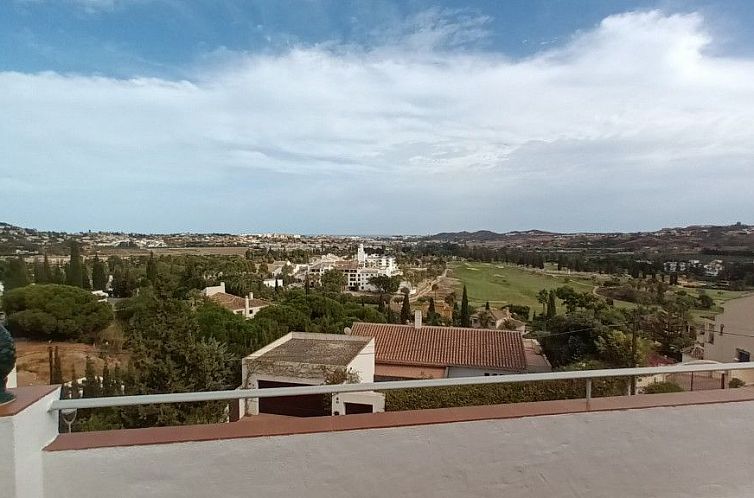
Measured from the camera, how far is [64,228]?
1850 centimetres

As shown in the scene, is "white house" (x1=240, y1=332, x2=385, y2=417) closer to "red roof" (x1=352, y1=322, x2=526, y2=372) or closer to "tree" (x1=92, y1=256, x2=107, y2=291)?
"red roof" (x1=352, y1=322, x2=526, y2=372)

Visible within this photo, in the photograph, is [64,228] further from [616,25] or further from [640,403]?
[640,403]

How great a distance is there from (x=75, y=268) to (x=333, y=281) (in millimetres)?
18411

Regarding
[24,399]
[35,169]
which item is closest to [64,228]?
[35,169]

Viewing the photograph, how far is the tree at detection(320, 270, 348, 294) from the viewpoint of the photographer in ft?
116

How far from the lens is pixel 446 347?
61.0 ft

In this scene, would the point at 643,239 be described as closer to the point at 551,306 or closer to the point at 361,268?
the point at 551,306

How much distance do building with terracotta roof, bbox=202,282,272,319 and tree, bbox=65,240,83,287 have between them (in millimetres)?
7008

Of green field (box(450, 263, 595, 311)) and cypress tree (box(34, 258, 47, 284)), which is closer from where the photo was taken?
cypress tree (box(34, 258, 47, 284))

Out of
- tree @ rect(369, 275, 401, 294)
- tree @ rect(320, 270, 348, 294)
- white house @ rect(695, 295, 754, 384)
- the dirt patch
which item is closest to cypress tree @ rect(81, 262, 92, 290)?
the dirt patch

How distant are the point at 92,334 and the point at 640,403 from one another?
1015 inches

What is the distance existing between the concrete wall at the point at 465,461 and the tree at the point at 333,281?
3248 cm

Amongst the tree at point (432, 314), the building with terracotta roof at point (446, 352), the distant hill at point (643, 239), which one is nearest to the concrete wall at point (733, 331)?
the distant hill at point (643, 239)

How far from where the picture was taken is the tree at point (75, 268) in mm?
21891
